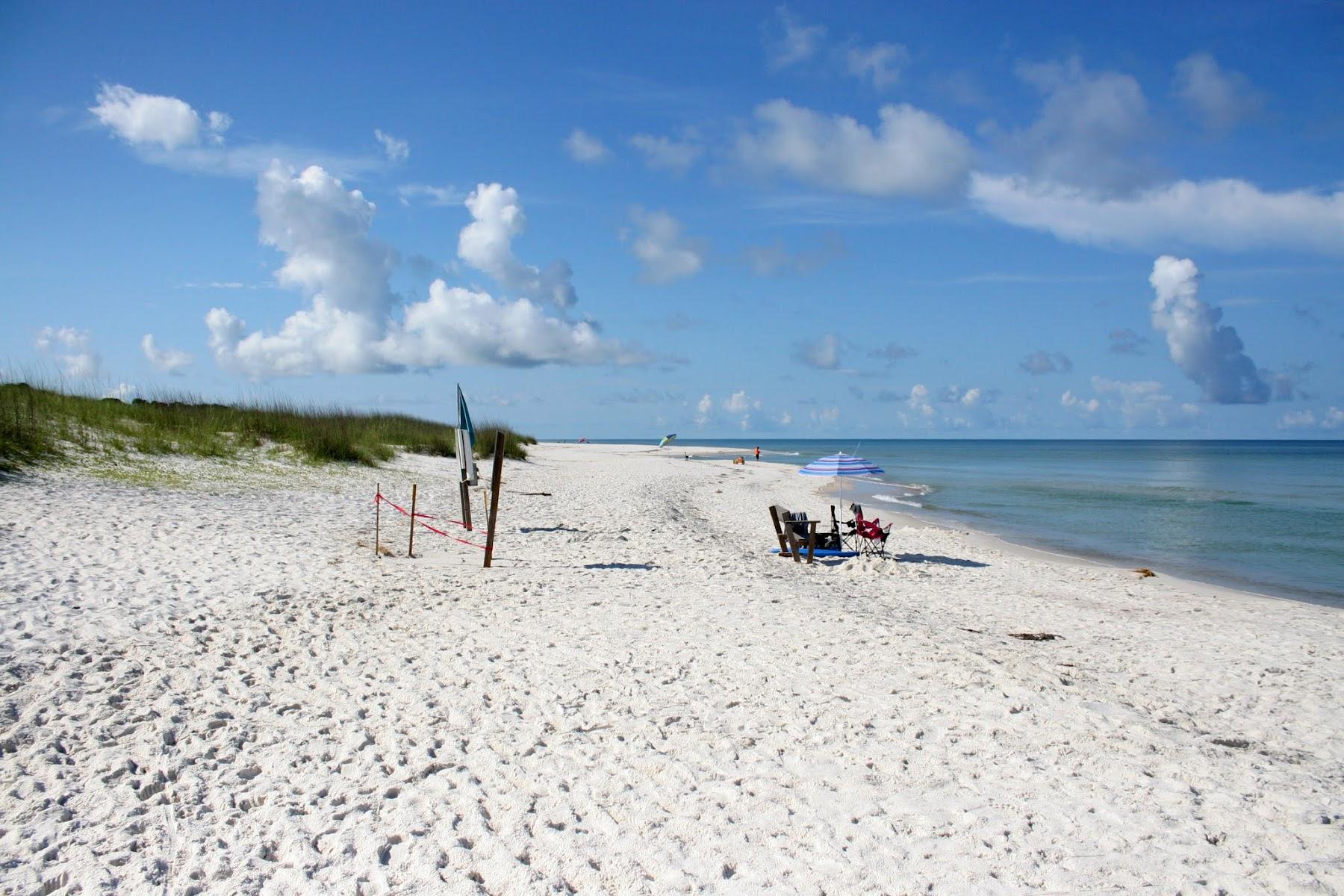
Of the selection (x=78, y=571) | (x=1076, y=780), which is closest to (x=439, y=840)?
(x=1076, y=780)

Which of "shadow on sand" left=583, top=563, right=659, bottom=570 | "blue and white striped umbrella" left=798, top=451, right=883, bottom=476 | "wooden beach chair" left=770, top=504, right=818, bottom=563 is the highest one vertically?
"blue and white striped umbrella" left=798, top=451, right=883, bottom=476

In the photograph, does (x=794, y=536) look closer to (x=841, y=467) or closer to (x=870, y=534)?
(x=870, y=534)

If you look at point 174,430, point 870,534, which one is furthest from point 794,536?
point 174,430

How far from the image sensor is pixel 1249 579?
13.3 m

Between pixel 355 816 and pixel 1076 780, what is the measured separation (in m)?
4.11

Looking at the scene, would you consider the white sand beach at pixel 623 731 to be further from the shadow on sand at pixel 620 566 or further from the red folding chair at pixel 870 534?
the red folding chair at pixel 870 534

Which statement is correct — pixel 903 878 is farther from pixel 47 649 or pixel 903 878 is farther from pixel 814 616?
pixel 47 649

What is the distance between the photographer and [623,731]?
533cm

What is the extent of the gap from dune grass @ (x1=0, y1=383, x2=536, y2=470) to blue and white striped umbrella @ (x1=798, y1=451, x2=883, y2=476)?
504 inches

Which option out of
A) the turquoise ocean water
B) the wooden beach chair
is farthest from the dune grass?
the turquoise ocean water

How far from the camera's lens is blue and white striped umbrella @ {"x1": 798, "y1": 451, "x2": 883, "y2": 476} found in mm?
12438

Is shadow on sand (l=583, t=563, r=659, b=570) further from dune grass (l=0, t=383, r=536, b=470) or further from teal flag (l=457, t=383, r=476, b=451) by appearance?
dune grass (l=0, t=383, r=536, b=470)

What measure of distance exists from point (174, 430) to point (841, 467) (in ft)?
50.7

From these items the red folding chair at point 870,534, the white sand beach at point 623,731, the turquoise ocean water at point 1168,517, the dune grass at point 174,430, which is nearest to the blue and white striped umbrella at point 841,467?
the red folding chair at point 870,534
